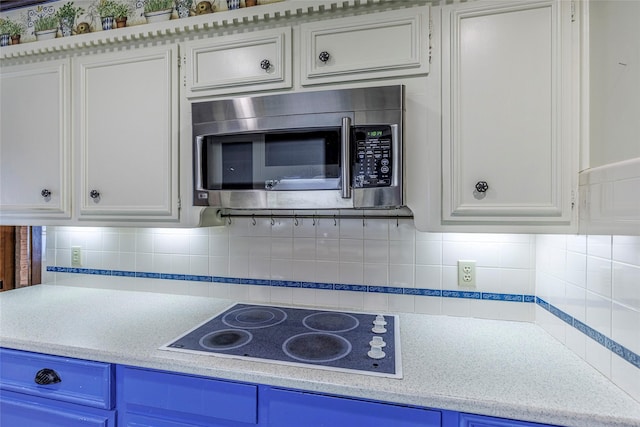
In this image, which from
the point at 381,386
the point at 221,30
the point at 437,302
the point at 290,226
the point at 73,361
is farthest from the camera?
the point at 290,226

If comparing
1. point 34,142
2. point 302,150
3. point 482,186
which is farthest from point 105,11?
point 482,186

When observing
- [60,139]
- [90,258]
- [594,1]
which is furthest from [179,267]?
[594,1]

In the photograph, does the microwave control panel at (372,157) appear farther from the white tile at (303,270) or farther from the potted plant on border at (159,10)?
the potted plant on border at (159,10)

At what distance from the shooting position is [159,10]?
1458 mm

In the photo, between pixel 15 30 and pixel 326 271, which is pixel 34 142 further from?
pixel 326 271

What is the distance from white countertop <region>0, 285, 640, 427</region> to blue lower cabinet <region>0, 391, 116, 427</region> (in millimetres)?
189

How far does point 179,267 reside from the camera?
1.63 meters

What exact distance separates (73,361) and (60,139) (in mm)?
969

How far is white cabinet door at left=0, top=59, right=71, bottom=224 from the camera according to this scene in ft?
4.71

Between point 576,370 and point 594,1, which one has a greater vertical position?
point 594,1

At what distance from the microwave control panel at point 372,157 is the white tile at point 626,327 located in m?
0.68

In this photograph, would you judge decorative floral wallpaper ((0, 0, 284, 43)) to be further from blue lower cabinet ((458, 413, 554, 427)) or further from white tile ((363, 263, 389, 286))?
blue lower cabinet ((458, 413, 554, 427))

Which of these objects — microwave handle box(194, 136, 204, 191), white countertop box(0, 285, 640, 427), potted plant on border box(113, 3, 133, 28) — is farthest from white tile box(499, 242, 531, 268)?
potted plant on border box(113, 3, 133, 28)

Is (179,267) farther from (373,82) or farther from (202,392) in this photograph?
(373,82)
